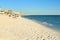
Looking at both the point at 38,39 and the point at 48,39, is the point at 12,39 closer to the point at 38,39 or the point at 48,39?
the point at 38,39

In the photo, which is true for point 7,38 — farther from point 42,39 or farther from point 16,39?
point 42,39

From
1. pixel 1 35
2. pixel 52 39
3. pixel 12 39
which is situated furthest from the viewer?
pixel 52 39

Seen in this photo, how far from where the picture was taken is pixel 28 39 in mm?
8211

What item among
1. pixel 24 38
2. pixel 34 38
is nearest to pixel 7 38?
pixel 24 38

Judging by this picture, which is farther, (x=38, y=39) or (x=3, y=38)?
(x=38, y=39)

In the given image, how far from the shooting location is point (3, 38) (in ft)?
26.0

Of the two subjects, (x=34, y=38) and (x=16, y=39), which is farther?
(x=34, y=38)

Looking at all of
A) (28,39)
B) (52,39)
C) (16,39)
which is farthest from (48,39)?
(16,39)

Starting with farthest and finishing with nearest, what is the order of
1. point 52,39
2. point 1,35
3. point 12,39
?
point 52,39
point 1,35
point 12,39

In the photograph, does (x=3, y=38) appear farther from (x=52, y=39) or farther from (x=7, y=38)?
(x=52, y=39)

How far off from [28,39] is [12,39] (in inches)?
30.7

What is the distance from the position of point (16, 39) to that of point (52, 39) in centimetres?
214

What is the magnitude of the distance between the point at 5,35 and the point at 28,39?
3.82 ft

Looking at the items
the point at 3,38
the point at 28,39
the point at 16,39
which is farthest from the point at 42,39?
the point at 3,38
